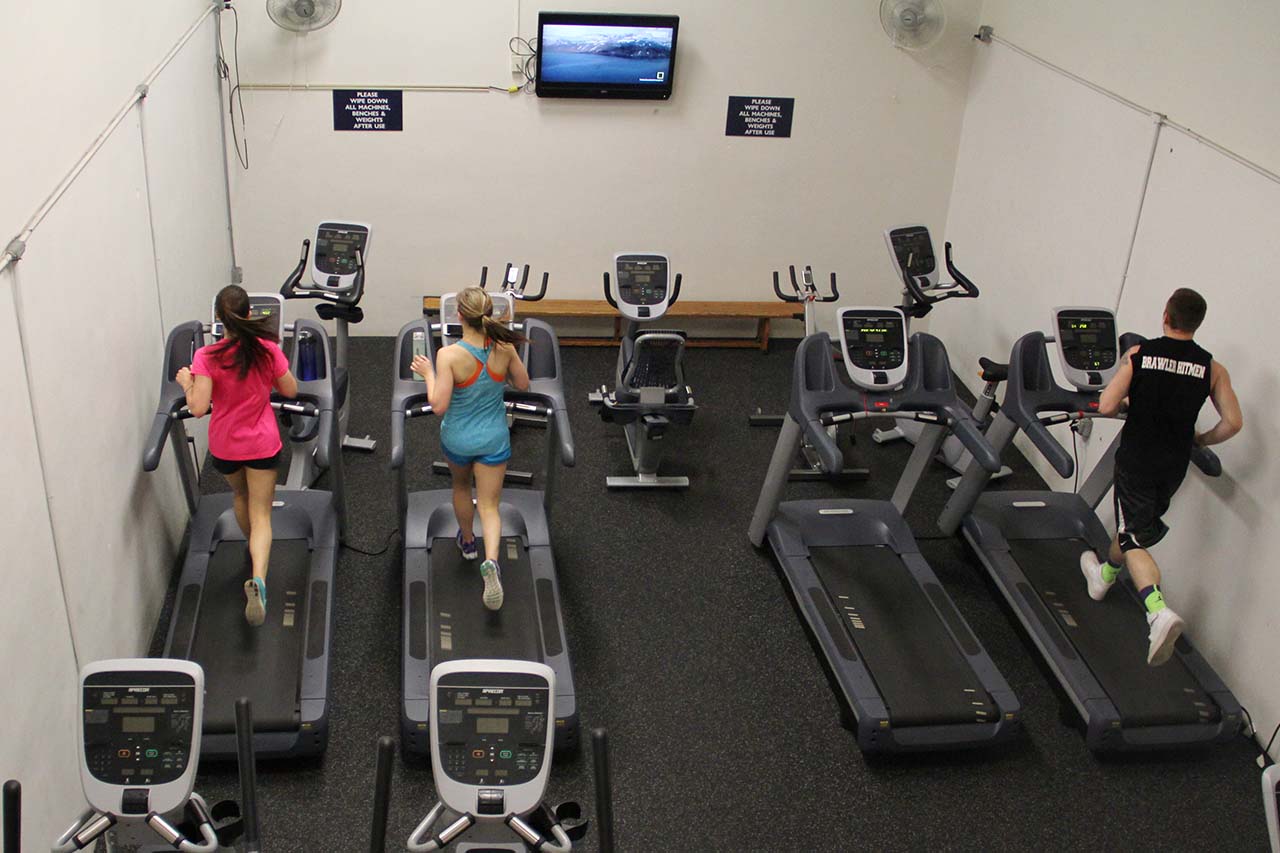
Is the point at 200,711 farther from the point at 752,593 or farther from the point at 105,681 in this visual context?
the point at 752,593

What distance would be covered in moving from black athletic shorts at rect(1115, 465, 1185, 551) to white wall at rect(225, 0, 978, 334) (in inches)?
135

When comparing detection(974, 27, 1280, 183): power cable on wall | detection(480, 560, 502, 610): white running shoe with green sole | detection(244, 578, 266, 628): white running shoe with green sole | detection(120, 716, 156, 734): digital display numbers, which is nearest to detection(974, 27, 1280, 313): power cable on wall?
detection(974, 27, 1280, 183): power cable on wall

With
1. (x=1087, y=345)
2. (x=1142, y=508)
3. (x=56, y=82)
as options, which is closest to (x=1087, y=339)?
(x=1087, y=345)

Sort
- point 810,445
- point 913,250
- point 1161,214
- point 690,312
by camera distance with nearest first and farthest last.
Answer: point 1161,214 < point 913,250 < point 810,445 < point 690,312

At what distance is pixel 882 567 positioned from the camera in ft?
17.7

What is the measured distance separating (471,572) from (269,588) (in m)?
0.85

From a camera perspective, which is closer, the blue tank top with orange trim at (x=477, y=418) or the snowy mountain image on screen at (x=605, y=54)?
the blue tank top with orange trim at (x=477, y=418)

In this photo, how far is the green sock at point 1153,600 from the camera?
4.60m

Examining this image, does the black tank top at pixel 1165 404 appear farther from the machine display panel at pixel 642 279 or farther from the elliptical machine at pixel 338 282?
the elliptical machine at pixel 338 282

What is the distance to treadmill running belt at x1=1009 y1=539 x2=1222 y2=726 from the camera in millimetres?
4648

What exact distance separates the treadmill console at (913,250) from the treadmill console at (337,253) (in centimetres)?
291

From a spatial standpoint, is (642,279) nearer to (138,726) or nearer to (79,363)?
(79,363)

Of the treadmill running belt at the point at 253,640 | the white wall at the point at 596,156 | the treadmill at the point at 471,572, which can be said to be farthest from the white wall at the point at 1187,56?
the treadmill running belt at the point at 253,640

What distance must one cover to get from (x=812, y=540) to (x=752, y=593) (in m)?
0.40
